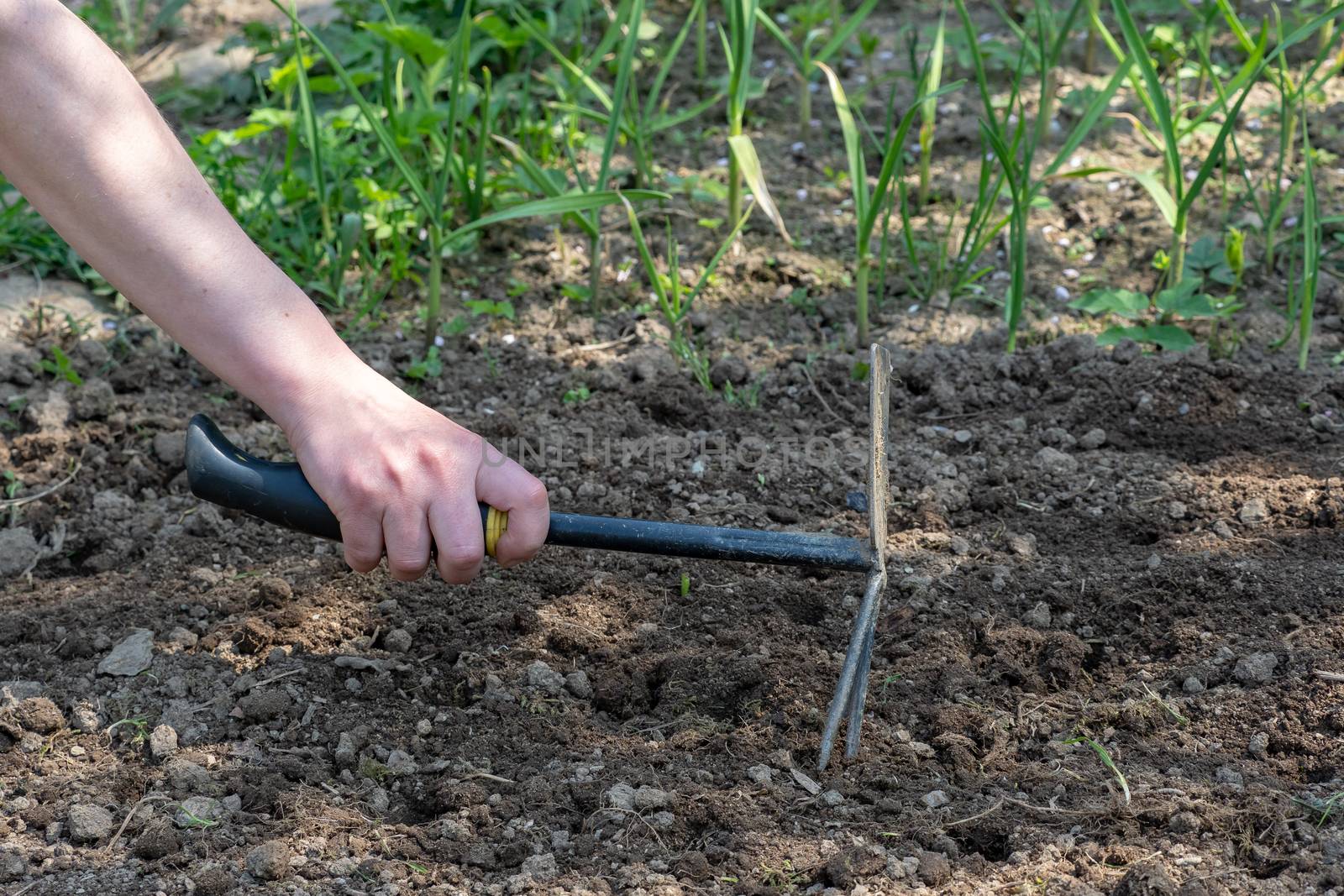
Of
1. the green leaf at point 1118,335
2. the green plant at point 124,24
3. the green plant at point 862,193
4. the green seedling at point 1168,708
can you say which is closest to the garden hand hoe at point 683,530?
the green seedling at point 1168,708

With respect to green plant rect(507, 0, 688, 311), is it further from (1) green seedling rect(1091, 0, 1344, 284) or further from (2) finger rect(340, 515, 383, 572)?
(2) finger rect(340, 515, 383, 572)

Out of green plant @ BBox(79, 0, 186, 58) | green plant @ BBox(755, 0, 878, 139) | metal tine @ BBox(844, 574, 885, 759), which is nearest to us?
metal tine @ BBox(844, 574, 885, 759)

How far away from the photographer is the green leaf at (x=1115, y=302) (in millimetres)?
2539

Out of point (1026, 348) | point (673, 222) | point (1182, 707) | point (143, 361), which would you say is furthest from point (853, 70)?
point (1182, 707)

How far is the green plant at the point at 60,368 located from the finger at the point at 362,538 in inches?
49.2

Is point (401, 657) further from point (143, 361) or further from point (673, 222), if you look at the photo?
point (673, 222)

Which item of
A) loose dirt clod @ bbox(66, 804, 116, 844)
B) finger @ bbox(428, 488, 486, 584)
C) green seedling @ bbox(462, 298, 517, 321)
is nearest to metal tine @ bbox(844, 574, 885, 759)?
finger @ bbox(428, 488, 486, 584)

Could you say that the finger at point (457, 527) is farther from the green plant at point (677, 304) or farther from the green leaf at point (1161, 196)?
the green leaf at point (1161, 196)

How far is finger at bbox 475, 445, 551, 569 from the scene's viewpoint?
1.56m

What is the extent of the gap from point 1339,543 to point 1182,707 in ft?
1.63

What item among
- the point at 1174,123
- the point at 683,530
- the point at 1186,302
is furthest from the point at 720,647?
the point at 1174,123

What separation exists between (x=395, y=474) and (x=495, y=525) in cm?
14

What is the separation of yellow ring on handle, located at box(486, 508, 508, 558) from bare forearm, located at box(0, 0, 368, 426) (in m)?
0.24

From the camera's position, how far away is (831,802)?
159 centimetres
